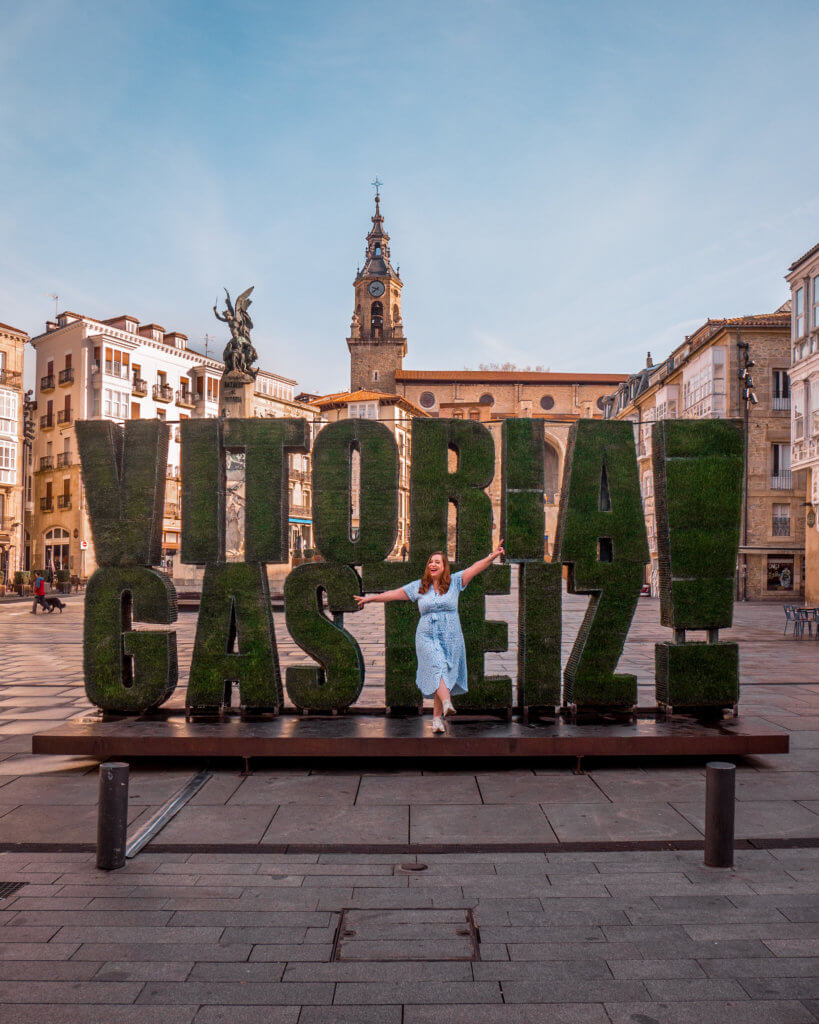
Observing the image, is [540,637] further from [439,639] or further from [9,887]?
[9,887]

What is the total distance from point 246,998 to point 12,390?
5762 centimetres

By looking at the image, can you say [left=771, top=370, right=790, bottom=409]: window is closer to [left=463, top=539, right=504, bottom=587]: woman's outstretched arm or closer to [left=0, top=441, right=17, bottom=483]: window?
[left=463, top=539, right=504, bottom=587]: woman's outstretched arm

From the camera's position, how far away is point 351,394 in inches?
3332

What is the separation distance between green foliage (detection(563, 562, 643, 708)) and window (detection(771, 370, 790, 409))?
38.7m

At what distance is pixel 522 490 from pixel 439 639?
1999 mm

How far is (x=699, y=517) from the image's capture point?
30.2 ft

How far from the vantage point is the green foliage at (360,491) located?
9.12m

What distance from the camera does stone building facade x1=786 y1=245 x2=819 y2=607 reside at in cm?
3181

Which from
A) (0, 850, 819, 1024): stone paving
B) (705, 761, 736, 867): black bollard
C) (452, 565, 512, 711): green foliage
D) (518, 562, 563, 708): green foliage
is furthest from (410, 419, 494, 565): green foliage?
(705, 761, 736, 867): black bollard

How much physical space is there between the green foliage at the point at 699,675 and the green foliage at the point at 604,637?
0.40 m

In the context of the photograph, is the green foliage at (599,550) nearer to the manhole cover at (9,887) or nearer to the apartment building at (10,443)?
the manhole cover at (9,887)

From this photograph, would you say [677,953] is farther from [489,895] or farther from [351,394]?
[351,394]

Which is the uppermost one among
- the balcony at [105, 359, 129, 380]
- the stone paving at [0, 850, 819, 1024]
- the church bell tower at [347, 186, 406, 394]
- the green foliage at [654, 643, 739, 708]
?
the church bell tower at [347, 186, 406, 394]

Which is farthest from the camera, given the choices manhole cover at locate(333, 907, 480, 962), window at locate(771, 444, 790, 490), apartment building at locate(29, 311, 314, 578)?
apartment building at locate(29, 311, 314, 578)
